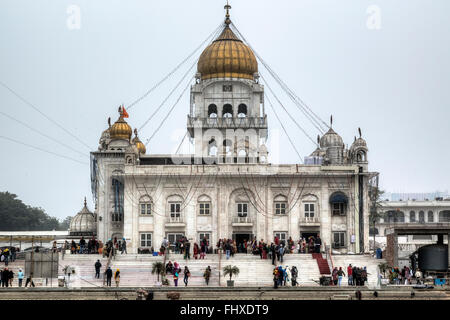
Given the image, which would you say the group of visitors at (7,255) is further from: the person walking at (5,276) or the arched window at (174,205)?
the arched window at (174,205)

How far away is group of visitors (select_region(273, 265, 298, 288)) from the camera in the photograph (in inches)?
1981

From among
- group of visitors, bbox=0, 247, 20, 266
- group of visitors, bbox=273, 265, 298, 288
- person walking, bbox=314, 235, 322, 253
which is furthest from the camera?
person walking, bbox=314, 235, 322, 253

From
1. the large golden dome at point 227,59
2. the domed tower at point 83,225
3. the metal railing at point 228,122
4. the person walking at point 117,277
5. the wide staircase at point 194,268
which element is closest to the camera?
the person walking at point 117,277

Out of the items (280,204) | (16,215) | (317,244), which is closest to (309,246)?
(317,244)

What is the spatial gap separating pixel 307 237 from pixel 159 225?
448 inches

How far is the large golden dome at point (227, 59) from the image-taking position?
7881cm

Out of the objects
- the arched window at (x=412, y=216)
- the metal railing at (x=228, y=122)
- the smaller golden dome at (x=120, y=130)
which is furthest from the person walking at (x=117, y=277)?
the arched window at (x=412, y=216)

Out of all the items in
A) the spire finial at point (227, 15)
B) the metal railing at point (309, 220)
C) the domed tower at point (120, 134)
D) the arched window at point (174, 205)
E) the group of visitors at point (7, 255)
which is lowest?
the group of visitors at point (7, 255)

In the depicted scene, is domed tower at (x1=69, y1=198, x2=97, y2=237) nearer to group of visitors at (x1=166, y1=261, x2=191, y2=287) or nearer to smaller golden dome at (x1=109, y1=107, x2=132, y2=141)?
smaller golden dome at (x1=109, y1=107, x2=132, y2=141)

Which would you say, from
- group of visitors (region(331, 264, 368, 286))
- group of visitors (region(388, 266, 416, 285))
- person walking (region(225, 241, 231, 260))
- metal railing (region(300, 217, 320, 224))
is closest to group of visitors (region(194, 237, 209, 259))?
person walking (region(225, 241, 231, 260))

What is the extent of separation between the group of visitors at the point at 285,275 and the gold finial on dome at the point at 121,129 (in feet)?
90.7

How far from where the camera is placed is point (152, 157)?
2953 inches

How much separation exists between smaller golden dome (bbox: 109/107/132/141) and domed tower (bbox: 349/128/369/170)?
1965 centimetres

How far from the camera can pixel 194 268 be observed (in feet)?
190
